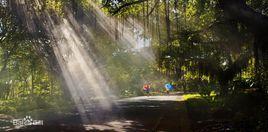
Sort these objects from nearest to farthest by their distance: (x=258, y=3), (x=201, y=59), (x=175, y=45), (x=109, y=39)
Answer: (x=258, y=3) < (x=175, y=45) < (x=201, y=59) < (x=109, y=39)

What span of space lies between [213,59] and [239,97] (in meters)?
11.5

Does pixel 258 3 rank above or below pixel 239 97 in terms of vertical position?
above

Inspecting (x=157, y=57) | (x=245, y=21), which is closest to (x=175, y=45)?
(x=157, y=57)

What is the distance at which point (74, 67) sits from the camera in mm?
40031

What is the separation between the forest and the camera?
13750mm

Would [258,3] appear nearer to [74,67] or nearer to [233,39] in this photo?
[233,39]

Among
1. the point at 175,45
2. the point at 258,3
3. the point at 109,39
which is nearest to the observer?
A: the point at 258,3

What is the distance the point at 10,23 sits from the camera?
22484 millimetres

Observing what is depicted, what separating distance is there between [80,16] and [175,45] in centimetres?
980

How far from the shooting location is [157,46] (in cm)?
2900

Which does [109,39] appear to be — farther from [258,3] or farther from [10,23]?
[258,3]

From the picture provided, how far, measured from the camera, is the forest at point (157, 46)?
13750 mm

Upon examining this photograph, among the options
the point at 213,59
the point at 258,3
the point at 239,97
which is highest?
the point at 258,3

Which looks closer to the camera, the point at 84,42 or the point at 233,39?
the point at 233,39
